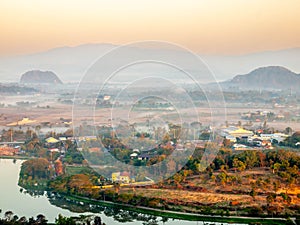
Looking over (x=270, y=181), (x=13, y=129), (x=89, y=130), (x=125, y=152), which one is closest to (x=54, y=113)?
(x=13, y=129)

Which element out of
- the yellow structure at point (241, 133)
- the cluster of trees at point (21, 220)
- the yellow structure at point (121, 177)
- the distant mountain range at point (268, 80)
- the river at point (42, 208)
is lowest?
the river at point (42, 208)

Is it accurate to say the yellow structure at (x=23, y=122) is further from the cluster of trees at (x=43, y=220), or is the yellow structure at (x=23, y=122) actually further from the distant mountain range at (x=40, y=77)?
the cluster of trees at (x=43, y=220)

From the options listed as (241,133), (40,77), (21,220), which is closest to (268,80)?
(40,77)

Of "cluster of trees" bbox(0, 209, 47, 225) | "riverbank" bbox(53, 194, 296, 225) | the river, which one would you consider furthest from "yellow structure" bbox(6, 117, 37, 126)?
"cluster of trees" bbox(0, 209, 47, 225)

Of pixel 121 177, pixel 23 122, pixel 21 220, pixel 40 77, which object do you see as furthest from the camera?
pixel 40 77

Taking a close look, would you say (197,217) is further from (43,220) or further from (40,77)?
(40,77)

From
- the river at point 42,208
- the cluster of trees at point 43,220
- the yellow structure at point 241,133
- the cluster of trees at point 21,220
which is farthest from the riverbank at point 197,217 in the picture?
the yellow structure at point 241,133

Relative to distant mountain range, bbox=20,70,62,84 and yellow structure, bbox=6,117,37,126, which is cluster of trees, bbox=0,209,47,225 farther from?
distant mountain range, bbox=20,70,62,84

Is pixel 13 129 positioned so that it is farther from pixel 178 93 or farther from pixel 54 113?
pixel 178 93
